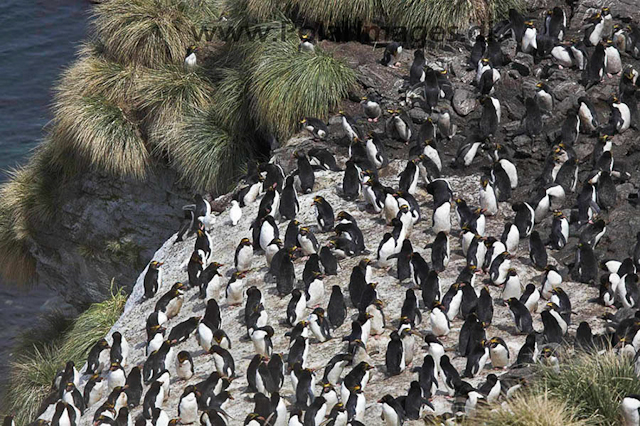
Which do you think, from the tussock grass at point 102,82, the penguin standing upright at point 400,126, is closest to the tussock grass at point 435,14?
the penguin standing upright at point 400,126

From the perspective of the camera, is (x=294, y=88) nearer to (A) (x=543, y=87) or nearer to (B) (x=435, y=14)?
(B) (x=435, y=14)

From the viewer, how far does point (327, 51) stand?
17.7 metres

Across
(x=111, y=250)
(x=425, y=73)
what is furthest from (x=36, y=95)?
(x=425, y=73)

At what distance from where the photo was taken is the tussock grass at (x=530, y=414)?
365 inches

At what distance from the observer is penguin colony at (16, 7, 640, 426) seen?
1100 centimetres

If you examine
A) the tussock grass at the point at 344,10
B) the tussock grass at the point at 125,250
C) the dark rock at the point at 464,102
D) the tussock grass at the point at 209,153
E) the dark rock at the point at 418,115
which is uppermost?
the tussock grass at the point at 344,10

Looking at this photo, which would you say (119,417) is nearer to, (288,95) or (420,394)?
(420,394)

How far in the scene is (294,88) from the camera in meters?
16.8

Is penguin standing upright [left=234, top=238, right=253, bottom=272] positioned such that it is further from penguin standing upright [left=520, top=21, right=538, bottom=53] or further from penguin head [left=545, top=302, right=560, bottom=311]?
penguin standing upright [left=520, top=21, right=538, bottom=53]

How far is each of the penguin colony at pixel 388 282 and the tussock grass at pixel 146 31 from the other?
4.08m

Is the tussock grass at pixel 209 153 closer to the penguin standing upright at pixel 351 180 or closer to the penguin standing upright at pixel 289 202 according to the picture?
the penguin standing upright at pixel 289 202

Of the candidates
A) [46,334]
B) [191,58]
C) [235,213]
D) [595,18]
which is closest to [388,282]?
[235,213]

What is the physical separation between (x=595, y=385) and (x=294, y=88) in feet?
28.1

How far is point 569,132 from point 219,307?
6.16 m
